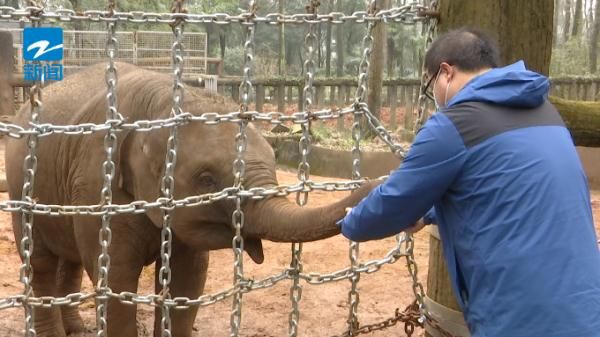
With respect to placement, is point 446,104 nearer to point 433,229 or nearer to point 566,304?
point 566,304

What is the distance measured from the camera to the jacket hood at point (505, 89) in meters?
2.50

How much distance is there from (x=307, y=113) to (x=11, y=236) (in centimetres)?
574

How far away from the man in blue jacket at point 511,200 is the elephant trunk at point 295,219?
0.61 meters

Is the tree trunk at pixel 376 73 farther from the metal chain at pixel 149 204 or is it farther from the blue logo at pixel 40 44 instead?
the blue logo at pixel 40 44

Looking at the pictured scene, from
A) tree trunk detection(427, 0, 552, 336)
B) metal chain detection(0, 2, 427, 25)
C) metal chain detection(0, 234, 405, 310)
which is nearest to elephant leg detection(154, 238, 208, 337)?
metal chain detection(0, 234, 405, 310)

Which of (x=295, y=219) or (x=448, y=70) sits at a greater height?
(x=448, y=70)

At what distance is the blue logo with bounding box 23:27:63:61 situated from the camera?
2.97 m

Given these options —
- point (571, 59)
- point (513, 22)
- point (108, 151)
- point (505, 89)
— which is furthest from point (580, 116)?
point (571, 59)

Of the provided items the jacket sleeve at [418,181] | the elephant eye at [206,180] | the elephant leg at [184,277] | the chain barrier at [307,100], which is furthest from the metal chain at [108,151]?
the elephant leg at [184,277]

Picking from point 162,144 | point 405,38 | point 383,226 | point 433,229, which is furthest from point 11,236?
point 405,38

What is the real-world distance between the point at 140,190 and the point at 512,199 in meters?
2.40

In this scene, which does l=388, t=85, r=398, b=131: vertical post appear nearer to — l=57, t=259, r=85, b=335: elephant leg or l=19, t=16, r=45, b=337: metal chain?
l=57, t=259, r=85, b=335: elephant leg

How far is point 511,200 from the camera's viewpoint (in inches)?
96.6

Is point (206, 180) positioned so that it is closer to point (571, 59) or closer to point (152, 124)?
point (152, 124)
